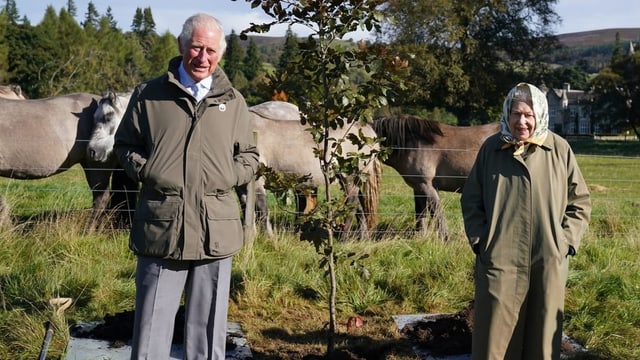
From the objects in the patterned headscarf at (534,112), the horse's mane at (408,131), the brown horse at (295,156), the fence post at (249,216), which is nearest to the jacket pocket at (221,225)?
the patterned headscarf at (534,112)

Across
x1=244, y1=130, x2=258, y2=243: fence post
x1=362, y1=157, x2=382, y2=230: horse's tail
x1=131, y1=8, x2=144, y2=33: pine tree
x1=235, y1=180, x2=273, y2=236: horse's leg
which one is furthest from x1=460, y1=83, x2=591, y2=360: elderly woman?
x1=131, y1=8, x2=144, y2=33: pine tree

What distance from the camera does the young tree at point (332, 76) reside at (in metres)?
3.65

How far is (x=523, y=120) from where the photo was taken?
121 inches

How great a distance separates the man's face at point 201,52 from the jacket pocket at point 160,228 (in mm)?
562

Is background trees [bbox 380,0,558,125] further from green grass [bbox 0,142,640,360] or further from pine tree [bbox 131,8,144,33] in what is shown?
pine tree [bbox 131,8,144,33]

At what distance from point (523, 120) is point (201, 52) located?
149cm

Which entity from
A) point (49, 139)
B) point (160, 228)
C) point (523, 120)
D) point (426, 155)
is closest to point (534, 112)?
point (523, 120)

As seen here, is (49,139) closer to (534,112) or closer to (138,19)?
(534,112)

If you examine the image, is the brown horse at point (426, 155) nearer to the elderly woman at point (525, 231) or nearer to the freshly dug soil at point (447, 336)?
the freshly dug soil at point (447, 336)

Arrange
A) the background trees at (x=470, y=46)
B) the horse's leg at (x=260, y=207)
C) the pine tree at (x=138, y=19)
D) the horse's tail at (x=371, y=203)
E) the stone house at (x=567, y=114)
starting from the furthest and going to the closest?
the pine tree at (x=138, y=19)
the stone house at (x=567, y=114)
the background trees at (x=470, y=46)
the horse's tail at (x=371, y=203)
the horse's leg at (x=260, y=207)

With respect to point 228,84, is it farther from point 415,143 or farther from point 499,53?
point 499,53

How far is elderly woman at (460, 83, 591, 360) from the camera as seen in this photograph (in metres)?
3.08

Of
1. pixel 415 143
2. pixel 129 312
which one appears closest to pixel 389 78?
pixel 129 312

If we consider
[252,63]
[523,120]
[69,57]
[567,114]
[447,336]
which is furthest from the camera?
[567,114]
